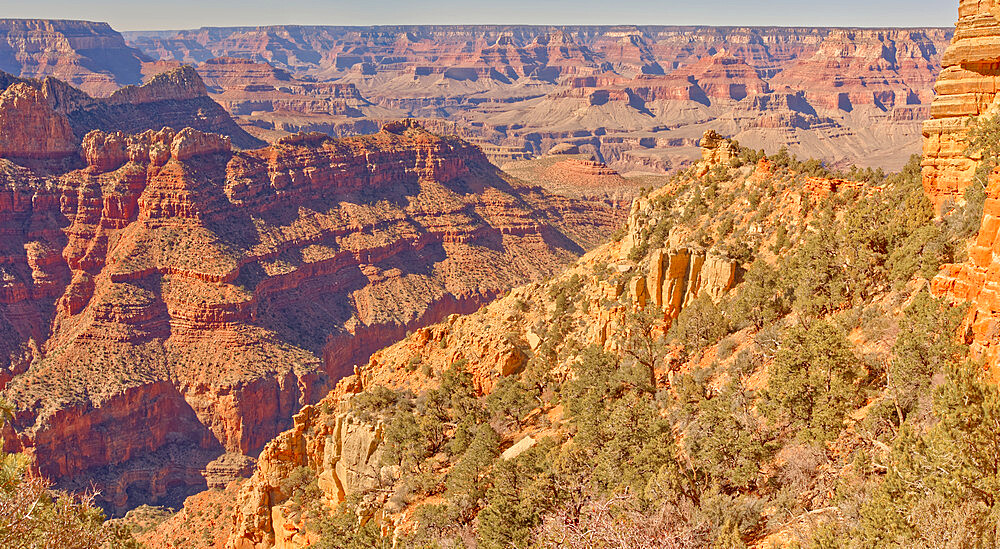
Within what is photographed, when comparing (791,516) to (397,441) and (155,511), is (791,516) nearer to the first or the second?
(397,441)

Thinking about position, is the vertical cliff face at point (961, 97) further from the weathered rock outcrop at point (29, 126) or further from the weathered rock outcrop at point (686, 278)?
the weathered rock outcrop at point (29, 126)

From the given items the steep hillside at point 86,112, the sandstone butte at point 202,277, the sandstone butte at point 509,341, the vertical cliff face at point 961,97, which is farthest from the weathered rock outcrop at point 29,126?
the vertical cliff face at point 961,97

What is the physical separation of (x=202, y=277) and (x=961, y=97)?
83.1 meters

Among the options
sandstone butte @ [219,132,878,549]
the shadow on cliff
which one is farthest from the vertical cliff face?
the shadow on cliff

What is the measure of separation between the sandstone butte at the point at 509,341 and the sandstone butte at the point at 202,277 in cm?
3954

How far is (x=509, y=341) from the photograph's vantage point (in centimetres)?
4122

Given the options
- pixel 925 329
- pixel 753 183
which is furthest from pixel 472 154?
pixel 925 329

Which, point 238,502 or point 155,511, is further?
point 155,511

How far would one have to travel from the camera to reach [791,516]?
797 inches

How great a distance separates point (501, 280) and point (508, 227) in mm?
13927

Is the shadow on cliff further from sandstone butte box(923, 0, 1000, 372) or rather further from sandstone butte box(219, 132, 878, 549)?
sandstone butte box(923, 0, 1000, 372)

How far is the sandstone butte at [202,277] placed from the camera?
268ft

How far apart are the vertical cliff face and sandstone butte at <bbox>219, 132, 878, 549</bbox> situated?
15.8 feet

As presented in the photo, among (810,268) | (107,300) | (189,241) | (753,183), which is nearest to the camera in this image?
(810,268)
